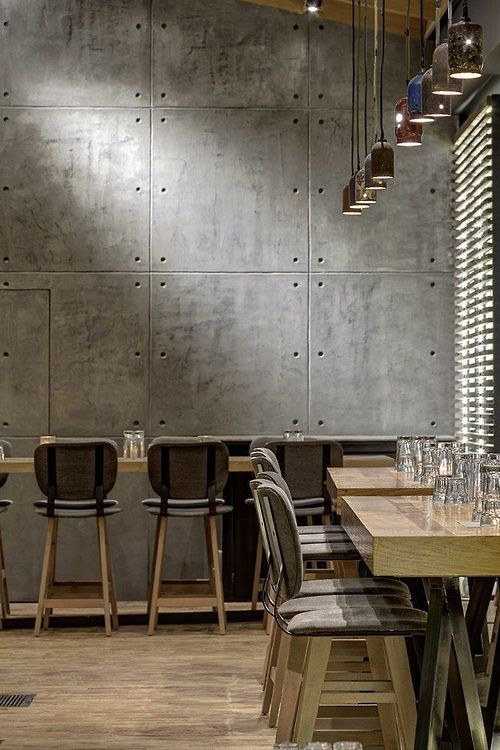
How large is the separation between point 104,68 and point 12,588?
406cm

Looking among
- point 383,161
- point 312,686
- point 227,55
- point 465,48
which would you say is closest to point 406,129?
point 383,161

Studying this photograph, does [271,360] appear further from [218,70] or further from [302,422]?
[218,70]

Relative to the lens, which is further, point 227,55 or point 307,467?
point 227,55

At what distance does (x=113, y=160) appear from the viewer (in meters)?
8.85

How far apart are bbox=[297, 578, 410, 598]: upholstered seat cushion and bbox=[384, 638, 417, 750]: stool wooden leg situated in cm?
30

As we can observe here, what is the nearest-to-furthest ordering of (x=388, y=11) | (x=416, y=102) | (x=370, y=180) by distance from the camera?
(x=416, y=102) < (x=370, y=180) < (x=388, y=11)

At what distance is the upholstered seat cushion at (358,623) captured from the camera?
349cm

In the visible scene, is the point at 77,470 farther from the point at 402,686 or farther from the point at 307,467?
the point at 402,686

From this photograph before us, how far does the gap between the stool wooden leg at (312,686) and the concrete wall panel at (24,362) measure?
5402 mm

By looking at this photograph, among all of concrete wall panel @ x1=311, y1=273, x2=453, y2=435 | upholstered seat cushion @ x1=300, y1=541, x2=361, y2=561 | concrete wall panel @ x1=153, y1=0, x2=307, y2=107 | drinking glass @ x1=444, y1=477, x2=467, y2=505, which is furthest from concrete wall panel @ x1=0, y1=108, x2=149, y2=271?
drinking glass @ x1=444, y1=477, x2=467, y2=505

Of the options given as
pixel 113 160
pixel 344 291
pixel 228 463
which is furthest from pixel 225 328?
pixel 228 463

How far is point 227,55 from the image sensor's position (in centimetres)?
890

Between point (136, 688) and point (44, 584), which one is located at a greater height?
point (44, 584)

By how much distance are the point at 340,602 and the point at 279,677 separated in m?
0.85
